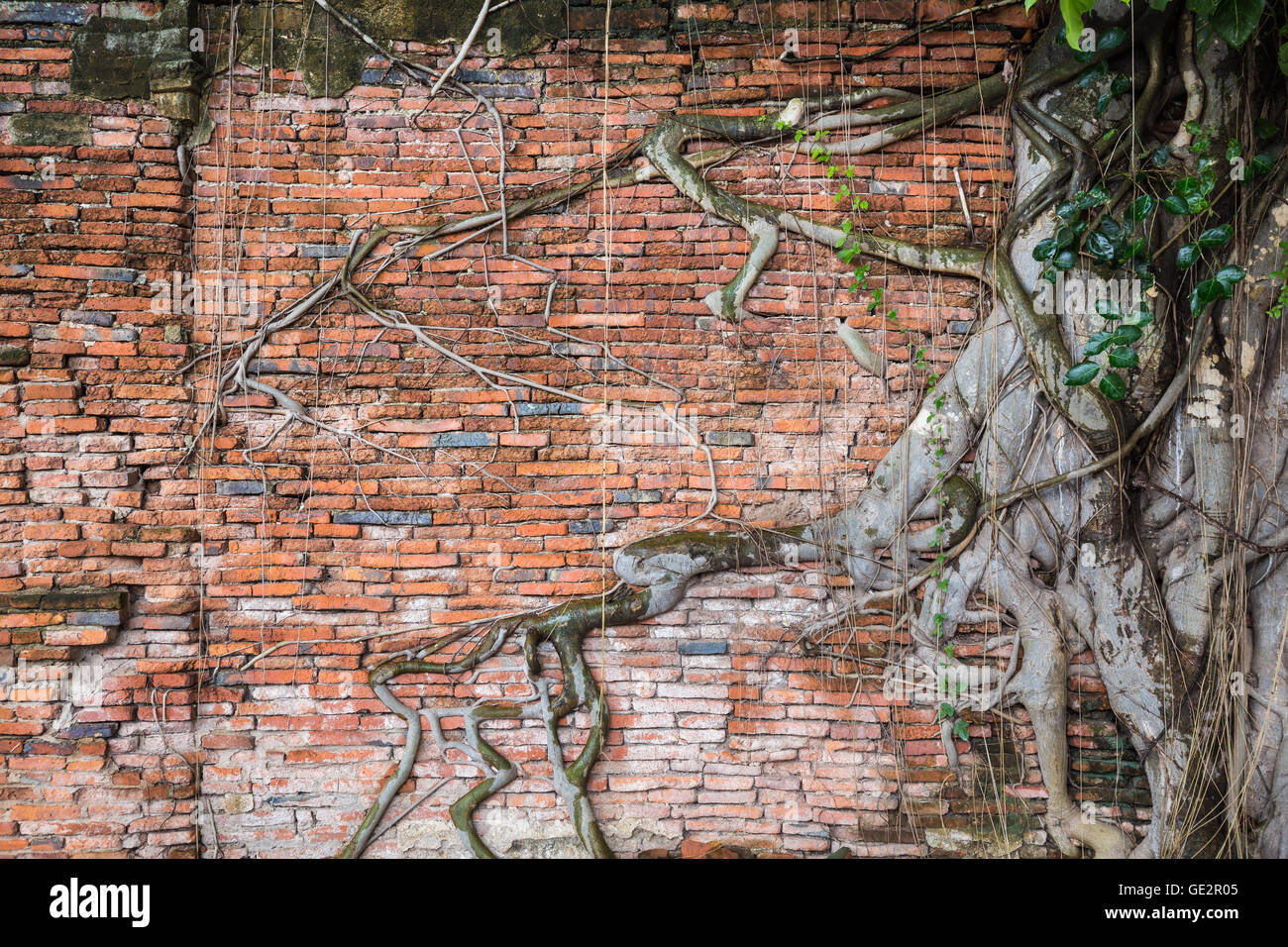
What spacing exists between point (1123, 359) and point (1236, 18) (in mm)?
1126

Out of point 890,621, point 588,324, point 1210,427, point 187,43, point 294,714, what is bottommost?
point 294,714

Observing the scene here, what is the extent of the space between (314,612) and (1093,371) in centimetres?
295

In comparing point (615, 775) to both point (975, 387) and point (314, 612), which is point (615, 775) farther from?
point (975, 387)

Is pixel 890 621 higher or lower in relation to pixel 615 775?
higher

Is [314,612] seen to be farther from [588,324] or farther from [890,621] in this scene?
[890,621]

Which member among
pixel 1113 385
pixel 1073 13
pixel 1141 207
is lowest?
pixel 1113 385

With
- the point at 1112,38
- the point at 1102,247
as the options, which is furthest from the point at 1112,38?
the point at 1102,247

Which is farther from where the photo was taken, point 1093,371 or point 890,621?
point 890,621

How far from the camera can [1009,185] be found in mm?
3008

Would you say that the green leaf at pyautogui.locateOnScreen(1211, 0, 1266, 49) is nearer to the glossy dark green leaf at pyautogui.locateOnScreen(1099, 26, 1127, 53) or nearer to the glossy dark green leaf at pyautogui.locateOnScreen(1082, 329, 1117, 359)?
the glossy dark green leaf at pyautogui.locateOnScreen(1099, 26, 1127, 53)

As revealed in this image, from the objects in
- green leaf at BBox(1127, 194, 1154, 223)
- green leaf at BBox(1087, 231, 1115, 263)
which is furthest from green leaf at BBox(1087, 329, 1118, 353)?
green leaf at BBox(1127, 194, 1154, 223)

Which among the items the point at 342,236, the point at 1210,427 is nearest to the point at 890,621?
the point at 1210,427

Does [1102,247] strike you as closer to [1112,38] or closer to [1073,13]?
[1112,38]

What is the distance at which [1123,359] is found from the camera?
277 centimetres
